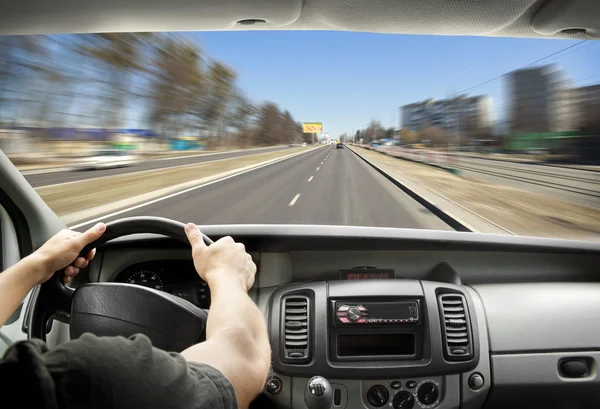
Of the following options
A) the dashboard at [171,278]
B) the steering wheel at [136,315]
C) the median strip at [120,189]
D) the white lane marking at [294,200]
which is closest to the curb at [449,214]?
the white lane marking at [294,200]

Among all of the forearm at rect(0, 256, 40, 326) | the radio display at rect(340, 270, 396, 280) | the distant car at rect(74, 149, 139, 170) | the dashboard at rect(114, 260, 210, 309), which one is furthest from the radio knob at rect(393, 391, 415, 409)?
the distant car at rect(74, 149, 139, 170)

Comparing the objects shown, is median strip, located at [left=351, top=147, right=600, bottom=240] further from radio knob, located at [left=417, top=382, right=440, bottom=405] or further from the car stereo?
radio knob, located at [left=417, top=382, right=440, bottom=405]

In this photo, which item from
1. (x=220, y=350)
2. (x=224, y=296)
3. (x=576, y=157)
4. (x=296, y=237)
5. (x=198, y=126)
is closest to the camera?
(x=220, y=350)

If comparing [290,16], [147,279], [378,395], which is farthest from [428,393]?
[290,16]

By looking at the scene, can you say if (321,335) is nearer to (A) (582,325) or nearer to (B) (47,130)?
(A) (582,325)

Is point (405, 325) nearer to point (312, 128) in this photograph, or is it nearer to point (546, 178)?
point (546, 178)

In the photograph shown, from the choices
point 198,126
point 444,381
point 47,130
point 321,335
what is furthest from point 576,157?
point 47,130

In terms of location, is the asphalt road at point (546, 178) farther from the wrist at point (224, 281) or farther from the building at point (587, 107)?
the wrist at point (224, 281)
